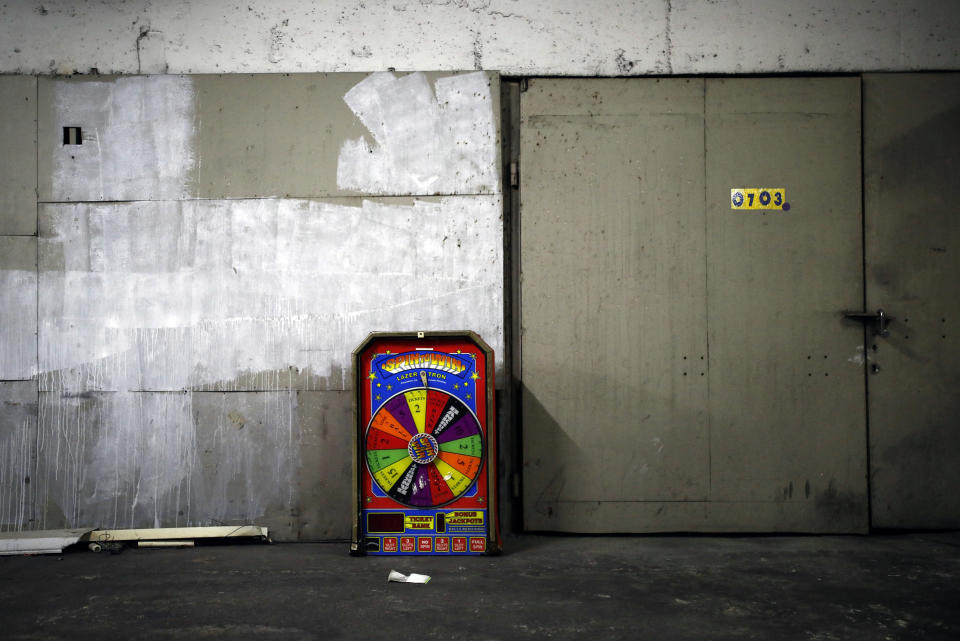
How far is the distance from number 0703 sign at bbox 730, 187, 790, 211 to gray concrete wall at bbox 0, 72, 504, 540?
1.24 m

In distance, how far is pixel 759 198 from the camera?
3.41 m

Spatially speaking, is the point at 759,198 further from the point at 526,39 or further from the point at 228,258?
the point at 228,258

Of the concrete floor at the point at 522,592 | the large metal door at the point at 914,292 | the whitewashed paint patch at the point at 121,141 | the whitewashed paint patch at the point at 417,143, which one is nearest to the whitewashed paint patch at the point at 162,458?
the concrete floor at the point at 522,592

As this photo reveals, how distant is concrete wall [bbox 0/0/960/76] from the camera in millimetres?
3449

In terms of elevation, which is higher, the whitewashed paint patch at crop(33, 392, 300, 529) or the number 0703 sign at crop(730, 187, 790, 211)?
the number 0703 sign at crop(730, 187, 790, 211)

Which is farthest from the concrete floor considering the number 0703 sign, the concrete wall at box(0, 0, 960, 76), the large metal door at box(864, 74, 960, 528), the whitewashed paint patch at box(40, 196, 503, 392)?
the concrete wall at box(0, 0, 960, 76)

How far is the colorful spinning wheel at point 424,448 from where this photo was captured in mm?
3035

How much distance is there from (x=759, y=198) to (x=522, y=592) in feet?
7.52

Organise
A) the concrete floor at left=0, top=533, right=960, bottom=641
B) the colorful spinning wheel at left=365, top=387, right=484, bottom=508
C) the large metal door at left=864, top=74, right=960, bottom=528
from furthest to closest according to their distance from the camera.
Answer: the large metal door at left=864, top=74, right=960, bottom=528 → the colorful spinning wheel at left=365, top=387, right=484, bottom=508 → the concrete floor at left=0, top=533, right=960, bottom=641

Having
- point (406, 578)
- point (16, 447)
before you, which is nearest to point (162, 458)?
point (16, 447)

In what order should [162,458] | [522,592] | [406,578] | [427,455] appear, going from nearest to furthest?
1. [522,592]
2. [406,578]
3. [427,455]
4. [162,458]

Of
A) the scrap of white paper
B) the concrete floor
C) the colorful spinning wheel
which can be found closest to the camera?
the concrete floor

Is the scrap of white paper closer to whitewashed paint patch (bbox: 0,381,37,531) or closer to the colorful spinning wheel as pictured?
the colorful spinning wheel

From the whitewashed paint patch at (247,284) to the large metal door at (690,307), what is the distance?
392 mm
